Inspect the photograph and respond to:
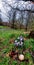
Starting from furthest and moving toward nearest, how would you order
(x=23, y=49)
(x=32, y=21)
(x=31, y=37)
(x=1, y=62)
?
(x=32, y=21) < (x=31, y=37) < (x=23, y=49) < (x=1, y=62)

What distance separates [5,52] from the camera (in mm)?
4613

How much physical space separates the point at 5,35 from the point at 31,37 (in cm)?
71

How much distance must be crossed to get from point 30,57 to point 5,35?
129cm

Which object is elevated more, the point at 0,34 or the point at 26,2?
the point at 26,2

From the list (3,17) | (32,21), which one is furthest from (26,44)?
(3,17)

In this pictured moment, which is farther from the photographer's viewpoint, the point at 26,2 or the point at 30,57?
the point at 26,2

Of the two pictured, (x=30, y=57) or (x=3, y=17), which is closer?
(x=30, y=57)

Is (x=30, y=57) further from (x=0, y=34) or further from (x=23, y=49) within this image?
(x=0, y=34)

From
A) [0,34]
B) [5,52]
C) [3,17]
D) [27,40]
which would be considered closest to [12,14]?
[3,17]

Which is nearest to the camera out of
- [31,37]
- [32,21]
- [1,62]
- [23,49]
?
[1,62]

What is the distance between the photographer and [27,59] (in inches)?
175

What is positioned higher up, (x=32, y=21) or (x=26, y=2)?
(x=26, y=2)

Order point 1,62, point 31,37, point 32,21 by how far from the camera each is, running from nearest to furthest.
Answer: point 1,62, point 31,37, point 32,21

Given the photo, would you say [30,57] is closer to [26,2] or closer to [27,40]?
[27,40]
